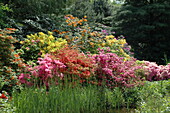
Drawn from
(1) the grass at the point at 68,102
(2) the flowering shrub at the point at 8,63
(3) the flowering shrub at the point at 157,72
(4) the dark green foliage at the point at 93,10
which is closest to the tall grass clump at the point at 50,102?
(1) the grass at the point at 68,102

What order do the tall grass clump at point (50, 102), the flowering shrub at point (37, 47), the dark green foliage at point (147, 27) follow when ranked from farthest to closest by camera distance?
the dark green foliage at point (147, 27) < the flowering shrub at point (37, 47) < the tall grass clump at point (50, 102)

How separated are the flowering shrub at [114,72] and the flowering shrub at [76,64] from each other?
0.74ft

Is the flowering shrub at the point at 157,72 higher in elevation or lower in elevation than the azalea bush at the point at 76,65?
lower

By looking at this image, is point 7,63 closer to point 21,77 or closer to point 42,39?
point 21,77

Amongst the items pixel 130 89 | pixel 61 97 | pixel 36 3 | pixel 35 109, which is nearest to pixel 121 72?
pixel 130 89

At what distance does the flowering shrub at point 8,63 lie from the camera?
486cm

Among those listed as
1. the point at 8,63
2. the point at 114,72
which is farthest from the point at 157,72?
the point at 8,63

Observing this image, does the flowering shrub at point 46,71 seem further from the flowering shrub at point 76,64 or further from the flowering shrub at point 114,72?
the flowering shrub at point 114,72

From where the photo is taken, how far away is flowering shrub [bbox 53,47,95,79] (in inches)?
216

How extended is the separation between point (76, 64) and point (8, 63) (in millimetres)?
1688

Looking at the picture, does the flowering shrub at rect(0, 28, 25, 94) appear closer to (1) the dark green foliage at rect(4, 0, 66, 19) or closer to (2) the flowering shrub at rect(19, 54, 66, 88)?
(2) the flowering shrub at rect(19, 54, 66, 88)

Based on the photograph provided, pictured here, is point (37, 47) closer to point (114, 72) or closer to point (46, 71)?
point (46, 71)

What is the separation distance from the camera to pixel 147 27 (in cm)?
1252

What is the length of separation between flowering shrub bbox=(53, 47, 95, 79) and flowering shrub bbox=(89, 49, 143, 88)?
23 cm
